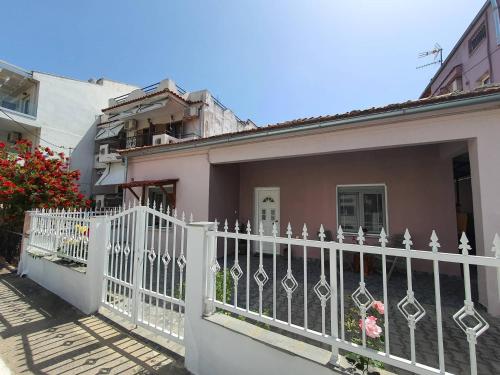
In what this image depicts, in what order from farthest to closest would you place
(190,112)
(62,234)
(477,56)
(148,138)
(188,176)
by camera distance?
(148,138) → (190,112) → (477,56) → (188,176) → (62,234)

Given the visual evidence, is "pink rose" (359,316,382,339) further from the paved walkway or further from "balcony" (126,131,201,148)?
"balcony" (126,131,201,148)

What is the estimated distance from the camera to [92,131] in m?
24.0

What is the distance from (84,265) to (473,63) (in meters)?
20.7

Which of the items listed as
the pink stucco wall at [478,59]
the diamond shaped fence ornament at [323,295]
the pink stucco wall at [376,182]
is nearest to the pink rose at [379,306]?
the diamond shaped fence ornament at [323,295]

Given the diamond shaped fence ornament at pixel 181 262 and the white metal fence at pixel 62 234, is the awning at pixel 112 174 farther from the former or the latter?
the diamond shaped fence ornament at pixel 181 262

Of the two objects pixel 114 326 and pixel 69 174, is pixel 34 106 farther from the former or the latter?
pixel 114 326

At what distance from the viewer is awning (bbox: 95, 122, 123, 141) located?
22.2 metres

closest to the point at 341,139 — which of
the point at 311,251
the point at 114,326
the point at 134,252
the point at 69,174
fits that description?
the point at 311,251

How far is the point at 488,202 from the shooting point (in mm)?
5387

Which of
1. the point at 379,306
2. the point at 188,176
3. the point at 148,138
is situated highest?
the point at 148,138

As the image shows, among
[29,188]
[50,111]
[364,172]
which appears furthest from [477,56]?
[50,111]

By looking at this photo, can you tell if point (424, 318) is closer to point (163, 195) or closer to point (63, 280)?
point (63, 280)

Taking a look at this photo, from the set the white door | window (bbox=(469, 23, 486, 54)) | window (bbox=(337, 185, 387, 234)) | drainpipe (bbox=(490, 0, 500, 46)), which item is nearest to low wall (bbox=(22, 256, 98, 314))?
the white door

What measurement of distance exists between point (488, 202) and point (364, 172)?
4.41 meters
